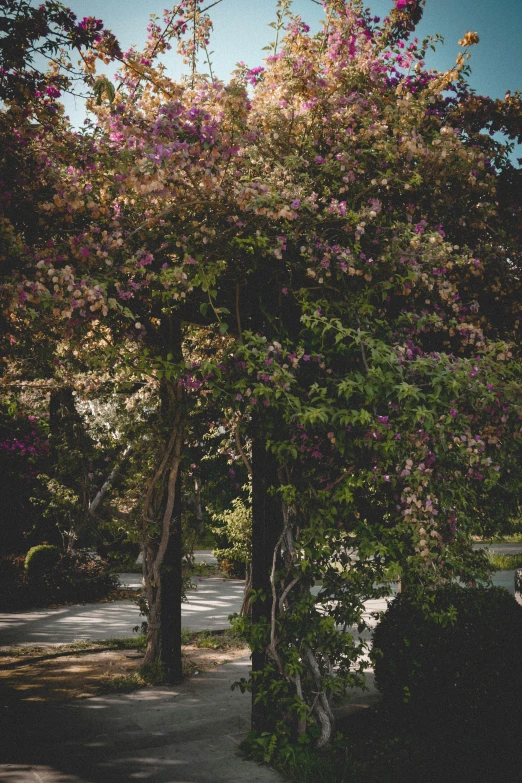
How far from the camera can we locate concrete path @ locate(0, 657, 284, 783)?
4020 millimetres

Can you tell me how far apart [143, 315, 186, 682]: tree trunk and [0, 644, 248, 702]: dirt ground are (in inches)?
17.5

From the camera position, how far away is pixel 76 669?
6828mm

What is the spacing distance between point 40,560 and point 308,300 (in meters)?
9.57

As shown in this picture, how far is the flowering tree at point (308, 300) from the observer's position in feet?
13.1

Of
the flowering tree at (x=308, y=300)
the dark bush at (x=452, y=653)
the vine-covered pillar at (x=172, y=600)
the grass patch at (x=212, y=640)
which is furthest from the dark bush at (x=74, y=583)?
the flowering tree at (x=308, y=300)

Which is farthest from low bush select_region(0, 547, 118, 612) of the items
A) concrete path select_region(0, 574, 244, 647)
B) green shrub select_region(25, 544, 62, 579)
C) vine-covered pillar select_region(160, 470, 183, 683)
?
vine-covered pillar select_region(160, 470, 183, 683)

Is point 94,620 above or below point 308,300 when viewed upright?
below

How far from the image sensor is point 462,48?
5453 mm

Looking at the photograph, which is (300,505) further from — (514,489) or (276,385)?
(514,489)

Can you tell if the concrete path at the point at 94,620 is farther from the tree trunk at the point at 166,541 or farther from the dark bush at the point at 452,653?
the dark bush at the point at 452,653

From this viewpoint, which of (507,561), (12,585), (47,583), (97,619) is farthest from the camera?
(507,561)

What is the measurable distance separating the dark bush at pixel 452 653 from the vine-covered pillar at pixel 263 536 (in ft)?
3.04

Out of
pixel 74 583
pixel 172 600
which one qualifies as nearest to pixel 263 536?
pixel 172 600

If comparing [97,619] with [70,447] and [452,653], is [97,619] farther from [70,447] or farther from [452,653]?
[452,653]
